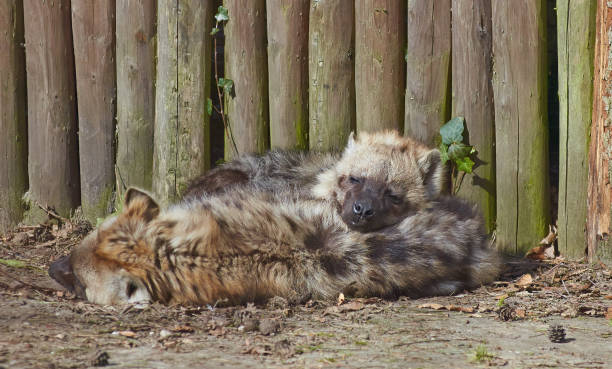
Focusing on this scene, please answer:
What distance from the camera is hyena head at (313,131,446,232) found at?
19.8 feet

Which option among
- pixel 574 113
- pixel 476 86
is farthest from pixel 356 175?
pixel 574 113

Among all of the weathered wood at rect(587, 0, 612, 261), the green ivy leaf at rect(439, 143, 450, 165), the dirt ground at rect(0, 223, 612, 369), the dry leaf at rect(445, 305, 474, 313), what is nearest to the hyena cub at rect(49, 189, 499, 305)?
the dirt ground at rect(0, 223, 612, 369)

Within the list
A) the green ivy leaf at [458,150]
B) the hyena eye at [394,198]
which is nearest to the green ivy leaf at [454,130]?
the green ivy leaf at [458,150]

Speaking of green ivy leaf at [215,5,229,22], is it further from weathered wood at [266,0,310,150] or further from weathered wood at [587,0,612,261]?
weathered wood at [587,0,612,261]

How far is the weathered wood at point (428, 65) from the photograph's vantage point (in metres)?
6.29

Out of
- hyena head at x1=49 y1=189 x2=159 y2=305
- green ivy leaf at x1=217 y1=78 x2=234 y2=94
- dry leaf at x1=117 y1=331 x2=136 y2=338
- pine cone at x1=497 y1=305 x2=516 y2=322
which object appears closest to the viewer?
dry leaf at x1=117 y1=331 x2=136 y2=338

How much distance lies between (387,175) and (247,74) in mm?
→ 1435

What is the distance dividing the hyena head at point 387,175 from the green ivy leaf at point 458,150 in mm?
156

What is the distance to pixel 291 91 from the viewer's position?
21.6 feet

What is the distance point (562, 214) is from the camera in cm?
628

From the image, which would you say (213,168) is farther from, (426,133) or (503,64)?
(503,64)

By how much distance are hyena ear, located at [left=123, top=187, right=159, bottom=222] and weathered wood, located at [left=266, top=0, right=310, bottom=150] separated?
1.97m

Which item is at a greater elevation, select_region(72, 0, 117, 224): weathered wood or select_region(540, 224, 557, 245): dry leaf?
select_region(72, 0, 117, 224): weathered wood

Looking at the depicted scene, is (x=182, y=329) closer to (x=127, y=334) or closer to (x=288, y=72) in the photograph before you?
(x=127, y=334)
